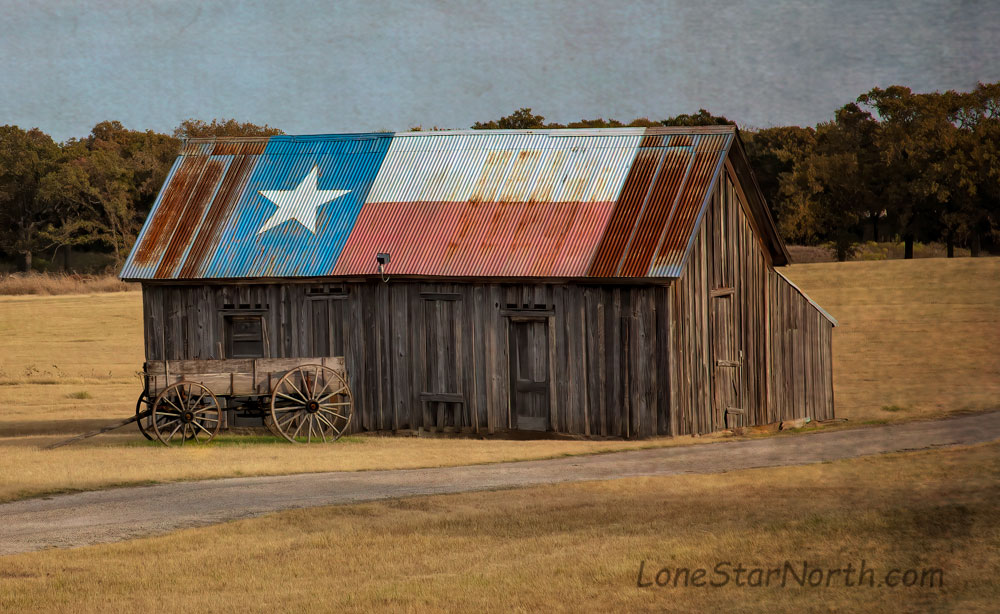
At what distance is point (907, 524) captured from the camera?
1339 cm

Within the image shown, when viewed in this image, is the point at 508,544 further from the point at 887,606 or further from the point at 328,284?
the point at 328,284

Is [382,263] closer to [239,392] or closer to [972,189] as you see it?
[239,392]

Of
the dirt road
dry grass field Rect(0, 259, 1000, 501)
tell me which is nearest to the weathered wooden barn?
dry grass field Rect(0, 259, 1000, 501)

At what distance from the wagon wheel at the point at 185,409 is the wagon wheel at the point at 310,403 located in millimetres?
1323

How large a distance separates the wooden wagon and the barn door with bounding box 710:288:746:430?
25.4ft

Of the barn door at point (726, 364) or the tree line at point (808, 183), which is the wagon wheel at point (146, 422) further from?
the tree line at point (808, 183)

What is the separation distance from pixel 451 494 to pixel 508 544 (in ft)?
11.5

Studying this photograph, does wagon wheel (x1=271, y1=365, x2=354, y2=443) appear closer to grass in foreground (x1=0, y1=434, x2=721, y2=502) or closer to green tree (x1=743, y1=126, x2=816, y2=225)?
grass in foreground (x1=0, y1=434, x2=721, y2=502)

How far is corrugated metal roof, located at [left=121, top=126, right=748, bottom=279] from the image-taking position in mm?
26359

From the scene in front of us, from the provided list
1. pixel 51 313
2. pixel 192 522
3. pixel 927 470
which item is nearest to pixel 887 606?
pixel 927 470

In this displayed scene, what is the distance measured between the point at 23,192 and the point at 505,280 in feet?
214

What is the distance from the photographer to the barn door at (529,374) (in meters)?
26.1

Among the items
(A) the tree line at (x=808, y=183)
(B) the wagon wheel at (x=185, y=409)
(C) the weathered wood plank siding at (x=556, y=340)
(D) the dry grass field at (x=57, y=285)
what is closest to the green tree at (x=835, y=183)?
(A) the tree line at (x=808, y=183)

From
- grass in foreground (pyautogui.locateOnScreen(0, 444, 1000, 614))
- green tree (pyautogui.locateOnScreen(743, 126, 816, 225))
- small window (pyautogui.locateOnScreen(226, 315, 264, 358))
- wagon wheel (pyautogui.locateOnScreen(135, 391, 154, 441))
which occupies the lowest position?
grass in foreground (pyautogui.locateOnScreen(0, 444, 1000, 614))
